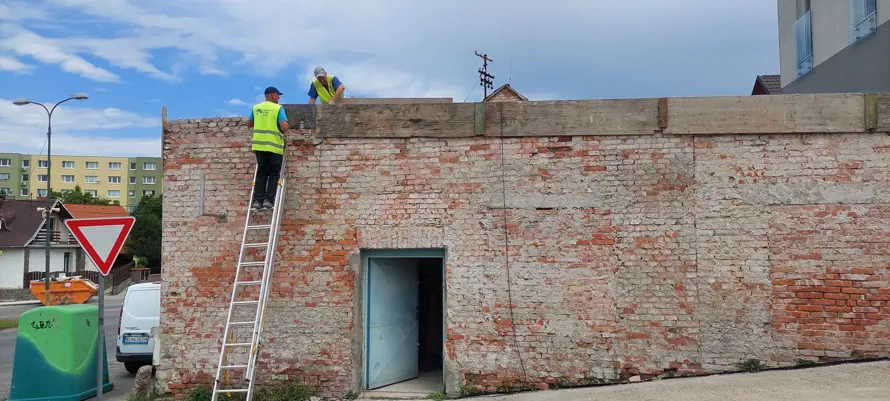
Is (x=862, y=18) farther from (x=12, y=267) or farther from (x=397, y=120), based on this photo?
(x=12, y=267)

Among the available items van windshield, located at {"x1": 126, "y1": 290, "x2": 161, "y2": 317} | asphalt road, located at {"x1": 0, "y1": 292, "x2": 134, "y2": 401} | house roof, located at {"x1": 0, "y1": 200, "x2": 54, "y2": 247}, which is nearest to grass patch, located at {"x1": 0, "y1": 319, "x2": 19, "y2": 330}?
asphalt road, located at {"x1": 0, "y1": 292, "x2": 134, "y2": 401}

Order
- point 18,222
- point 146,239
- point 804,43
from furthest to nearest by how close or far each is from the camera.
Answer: point 146,239 → point 18,222 → point 804,43

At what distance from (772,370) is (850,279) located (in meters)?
1.33

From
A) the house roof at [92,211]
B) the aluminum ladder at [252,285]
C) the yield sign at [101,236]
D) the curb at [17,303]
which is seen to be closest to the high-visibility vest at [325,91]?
the aluminum ladder at [252,285]

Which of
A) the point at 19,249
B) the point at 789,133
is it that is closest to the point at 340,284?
the point at 789,133

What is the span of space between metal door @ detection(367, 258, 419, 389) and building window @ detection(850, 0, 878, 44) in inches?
398

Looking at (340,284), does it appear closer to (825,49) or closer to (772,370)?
(772,370)

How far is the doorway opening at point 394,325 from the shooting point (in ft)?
26.7

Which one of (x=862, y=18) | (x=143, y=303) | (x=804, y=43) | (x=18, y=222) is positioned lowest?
(x=143, y=303)

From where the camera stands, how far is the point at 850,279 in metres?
7.47

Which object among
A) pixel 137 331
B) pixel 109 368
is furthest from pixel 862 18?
pixel 109 368

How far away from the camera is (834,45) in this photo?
47.9 ft

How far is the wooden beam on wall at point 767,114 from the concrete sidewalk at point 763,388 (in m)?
2.65

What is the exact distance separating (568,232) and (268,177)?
141 inches
